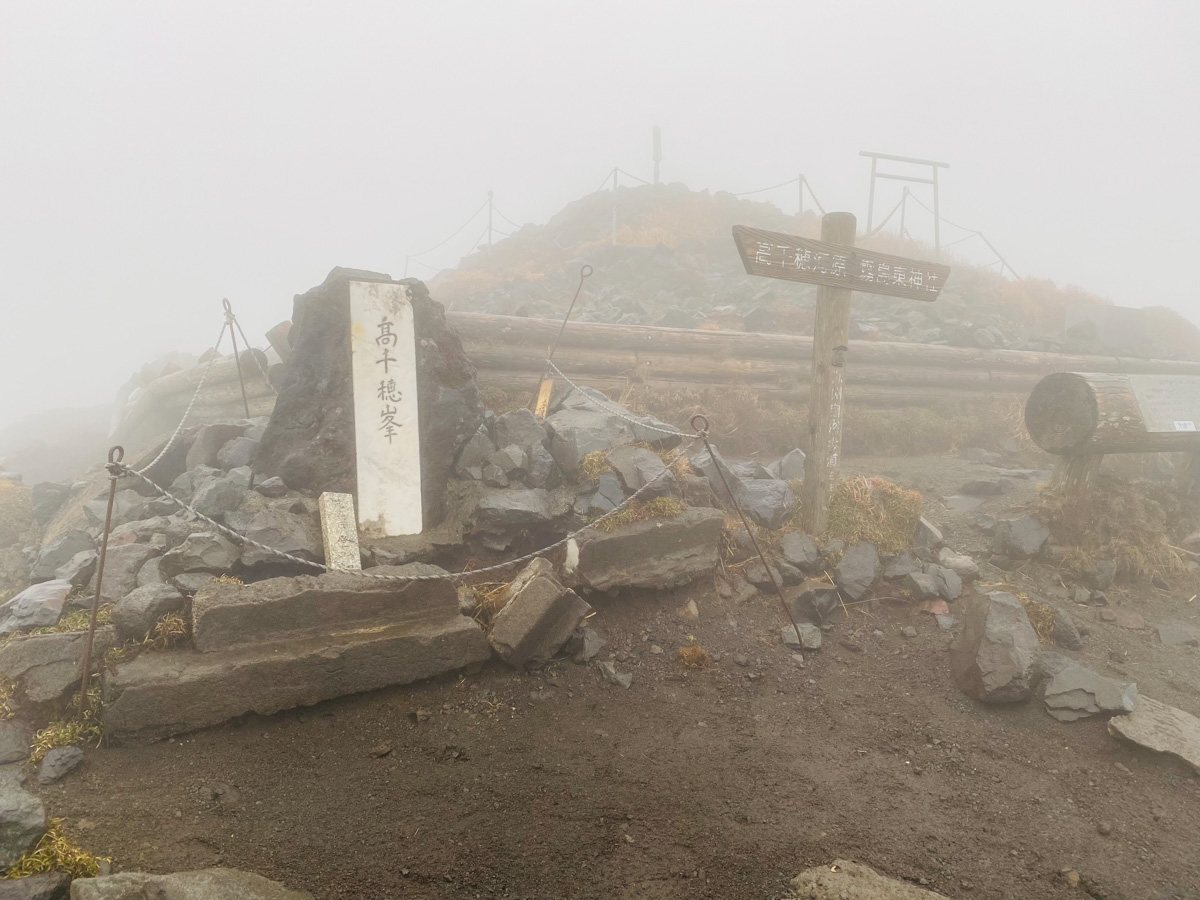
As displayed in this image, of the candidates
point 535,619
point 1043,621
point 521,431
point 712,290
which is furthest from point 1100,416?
point 712,290

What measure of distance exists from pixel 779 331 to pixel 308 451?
1128 centimetres

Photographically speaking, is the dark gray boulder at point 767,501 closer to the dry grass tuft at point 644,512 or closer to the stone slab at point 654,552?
the stone slab at point 654,552

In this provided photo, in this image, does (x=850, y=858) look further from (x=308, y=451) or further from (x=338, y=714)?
(x=308, y=451)

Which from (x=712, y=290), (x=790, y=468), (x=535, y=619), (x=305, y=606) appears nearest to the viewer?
(x=305, y=606)

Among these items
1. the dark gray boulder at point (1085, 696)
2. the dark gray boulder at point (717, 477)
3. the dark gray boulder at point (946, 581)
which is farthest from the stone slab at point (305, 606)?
the dark gray boulder at point (946, 581)

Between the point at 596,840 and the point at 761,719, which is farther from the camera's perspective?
the point at 761,719

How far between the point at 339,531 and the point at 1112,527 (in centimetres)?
799

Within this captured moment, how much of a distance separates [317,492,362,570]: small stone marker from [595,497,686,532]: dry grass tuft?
2.15m

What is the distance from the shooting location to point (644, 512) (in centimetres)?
640

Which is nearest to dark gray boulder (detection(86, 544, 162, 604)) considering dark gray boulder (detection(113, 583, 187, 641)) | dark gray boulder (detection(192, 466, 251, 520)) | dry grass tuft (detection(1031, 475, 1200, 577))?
dark gray boulder (detection(192, 466, 251, 520))

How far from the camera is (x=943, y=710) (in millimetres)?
5281

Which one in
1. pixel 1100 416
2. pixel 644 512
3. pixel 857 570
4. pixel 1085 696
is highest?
pixel 1100 416

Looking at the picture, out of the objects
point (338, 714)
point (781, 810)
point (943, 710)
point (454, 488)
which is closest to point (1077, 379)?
point (943, 710)

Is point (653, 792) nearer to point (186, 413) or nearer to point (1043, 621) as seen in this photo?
point (1043, 621)
